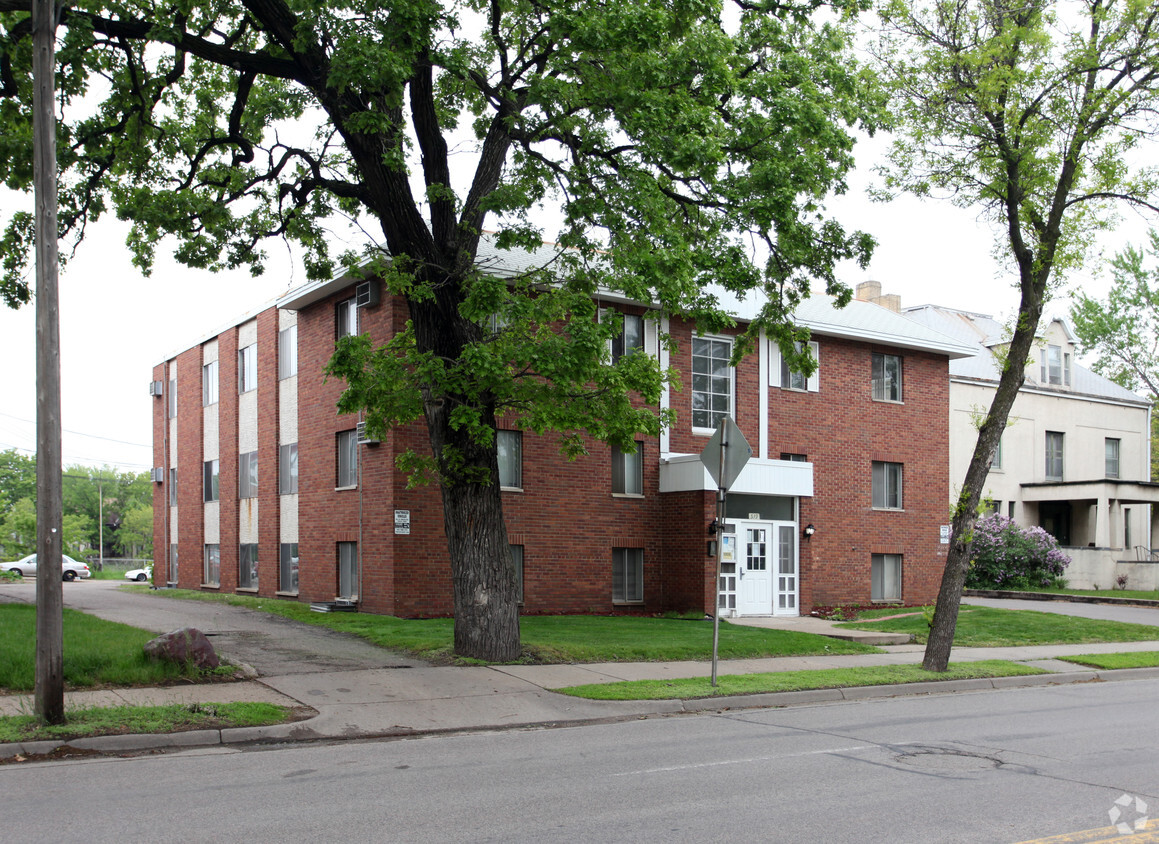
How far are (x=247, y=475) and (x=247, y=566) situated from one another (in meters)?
2.48

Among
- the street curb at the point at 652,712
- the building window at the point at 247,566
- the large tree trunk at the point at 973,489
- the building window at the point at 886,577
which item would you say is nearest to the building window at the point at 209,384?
the building window at the point at 247,566

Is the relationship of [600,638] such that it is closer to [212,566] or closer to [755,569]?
[755,569]

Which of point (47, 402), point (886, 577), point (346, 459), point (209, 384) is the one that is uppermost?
point (209, 384)

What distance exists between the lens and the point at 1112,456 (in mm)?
44094

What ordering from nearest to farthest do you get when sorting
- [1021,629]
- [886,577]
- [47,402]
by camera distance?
[47,402] → [1021,629] → [886,577]

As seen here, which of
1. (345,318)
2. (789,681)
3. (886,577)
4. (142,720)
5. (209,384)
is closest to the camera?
(142,720)

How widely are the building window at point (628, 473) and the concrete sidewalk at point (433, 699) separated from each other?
884 centimetres

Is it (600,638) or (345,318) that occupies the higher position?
(345,318)

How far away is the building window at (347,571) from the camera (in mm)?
22656

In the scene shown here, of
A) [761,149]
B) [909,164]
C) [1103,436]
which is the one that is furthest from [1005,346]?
[1103,436]

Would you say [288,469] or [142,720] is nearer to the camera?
[142,720]

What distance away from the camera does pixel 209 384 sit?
31016mm

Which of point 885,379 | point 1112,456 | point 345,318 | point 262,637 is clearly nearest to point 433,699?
point 262,637

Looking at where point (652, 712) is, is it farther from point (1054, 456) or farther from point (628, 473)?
point (1054, 456)
